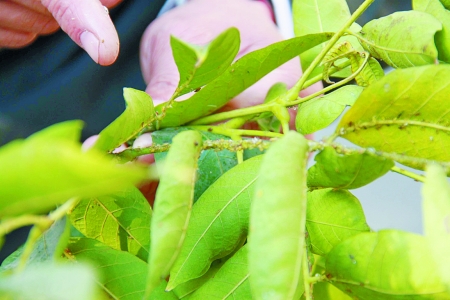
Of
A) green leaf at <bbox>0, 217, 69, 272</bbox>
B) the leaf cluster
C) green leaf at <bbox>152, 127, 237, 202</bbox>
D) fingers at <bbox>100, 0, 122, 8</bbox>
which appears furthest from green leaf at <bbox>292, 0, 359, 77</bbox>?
fingers at <bbox>100, 0, 122, 8</bbox>

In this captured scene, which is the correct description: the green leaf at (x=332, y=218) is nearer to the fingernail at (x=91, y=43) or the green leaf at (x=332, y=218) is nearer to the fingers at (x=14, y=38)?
the fingernail at (x=91, y=43)

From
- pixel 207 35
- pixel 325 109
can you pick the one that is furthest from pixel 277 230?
pixel 207 35

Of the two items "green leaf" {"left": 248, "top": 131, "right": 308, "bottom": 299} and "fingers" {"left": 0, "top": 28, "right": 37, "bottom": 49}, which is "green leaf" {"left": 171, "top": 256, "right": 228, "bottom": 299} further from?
"fingers" {"left": 0, "top": 28, "right": 37, "bottom": 49}

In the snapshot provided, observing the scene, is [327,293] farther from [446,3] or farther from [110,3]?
[110,3]

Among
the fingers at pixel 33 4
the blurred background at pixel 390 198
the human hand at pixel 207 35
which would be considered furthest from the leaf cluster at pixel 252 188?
the blurred background at pixel 390 198

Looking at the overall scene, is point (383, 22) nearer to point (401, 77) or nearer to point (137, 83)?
point (401, 77)

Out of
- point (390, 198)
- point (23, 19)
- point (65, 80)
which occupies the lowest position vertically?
point (390, 198)
